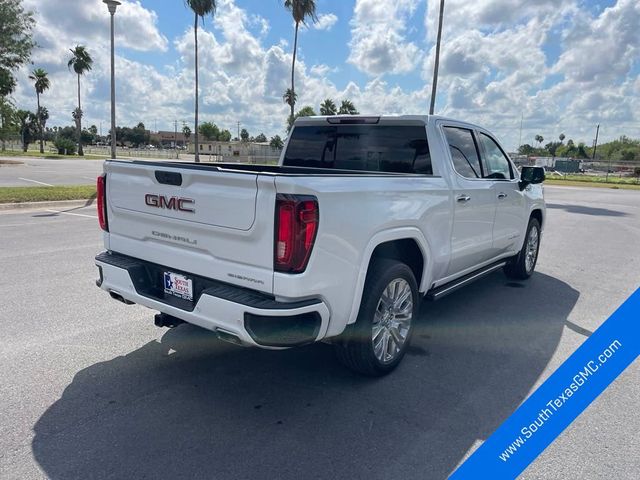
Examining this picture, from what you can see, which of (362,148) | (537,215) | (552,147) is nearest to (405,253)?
(362,148)

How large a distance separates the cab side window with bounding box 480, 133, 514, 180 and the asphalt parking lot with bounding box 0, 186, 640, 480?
1.51m

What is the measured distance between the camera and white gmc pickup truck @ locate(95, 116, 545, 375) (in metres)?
2.83

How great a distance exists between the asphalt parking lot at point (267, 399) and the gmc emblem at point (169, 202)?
128 centimetres

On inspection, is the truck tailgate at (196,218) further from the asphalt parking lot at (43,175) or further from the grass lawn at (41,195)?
the asphalt parking lot at (43,175)

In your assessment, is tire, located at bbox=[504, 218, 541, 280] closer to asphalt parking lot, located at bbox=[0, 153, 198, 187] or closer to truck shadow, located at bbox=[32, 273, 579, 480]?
truck shadow, located at bbox=[32, 273, 579, 480]

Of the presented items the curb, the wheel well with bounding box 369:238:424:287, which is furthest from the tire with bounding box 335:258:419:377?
the curb

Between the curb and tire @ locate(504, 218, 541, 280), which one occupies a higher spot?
tire @ locate(504, 218, 541, 280)

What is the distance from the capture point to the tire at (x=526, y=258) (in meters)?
6.60

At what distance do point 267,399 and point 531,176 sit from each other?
4.37 metres

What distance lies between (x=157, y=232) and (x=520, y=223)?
4591mm

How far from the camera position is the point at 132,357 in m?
3.91

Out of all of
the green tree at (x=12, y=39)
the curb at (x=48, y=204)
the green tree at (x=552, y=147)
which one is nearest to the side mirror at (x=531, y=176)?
the curb at (x=48, y=204)

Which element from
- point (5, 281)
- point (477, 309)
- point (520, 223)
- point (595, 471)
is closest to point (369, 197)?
point (595, 471)

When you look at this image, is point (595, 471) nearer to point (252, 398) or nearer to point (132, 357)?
point (252, 398)
